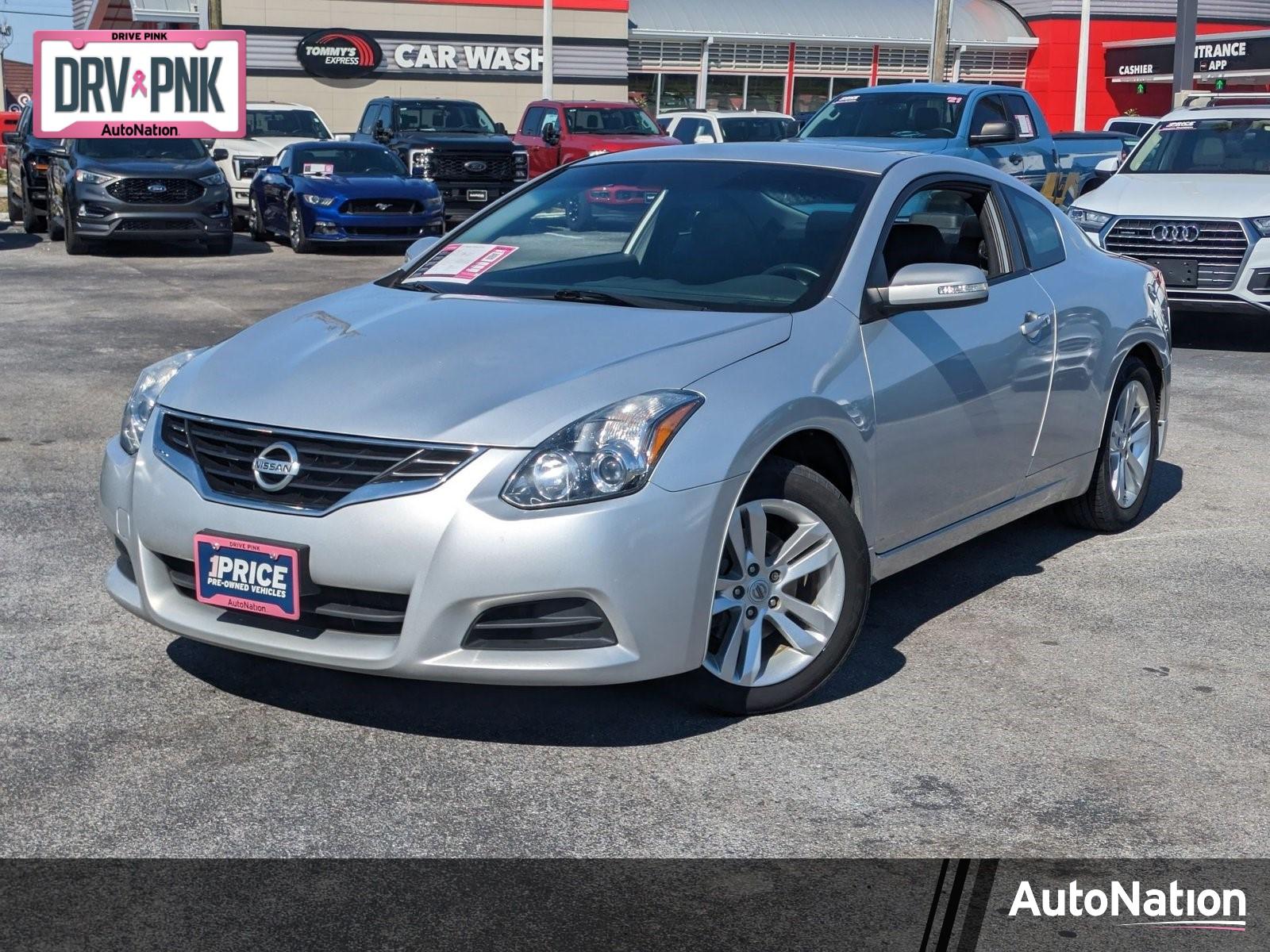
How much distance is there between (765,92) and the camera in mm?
49750

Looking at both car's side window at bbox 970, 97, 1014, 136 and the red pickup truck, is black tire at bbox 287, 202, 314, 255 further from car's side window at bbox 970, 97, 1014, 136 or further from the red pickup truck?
car's side window at bbox 970, 97, 1014, 136

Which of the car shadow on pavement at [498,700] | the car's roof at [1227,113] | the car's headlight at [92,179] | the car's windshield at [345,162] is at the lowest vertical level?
the car shadow on pavement at [498,700]

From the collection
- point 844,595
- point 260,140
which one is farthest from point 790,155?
point 260,140

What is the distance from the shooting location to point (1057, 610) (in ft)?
18.5

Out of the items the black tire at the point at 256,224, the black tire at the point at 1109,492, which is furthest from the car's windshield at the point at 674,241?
the black tire at the point at 256,224

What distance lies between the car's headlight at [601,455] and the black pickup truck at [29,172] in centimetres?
1806

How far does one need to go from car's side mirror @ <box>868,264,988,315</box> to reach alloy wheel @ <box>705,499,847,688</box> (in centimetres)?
82

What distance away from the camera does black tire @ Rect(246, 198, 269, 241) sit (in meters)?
21.2

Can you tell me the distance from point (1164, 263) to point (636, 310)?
8.41m

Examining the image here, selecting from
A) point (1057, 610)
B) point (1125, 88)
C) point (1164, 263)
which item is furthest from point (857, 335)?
point (1125, 88)

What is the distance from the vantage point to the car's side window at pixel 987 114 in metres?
16.8

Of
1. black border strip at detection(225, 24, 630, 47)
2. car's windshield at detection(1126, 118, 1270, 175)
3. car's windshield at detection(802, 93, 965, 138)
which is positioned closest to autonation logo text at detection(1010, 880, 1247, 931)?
car's windshield at detection(1126, 118, 1270, 175)

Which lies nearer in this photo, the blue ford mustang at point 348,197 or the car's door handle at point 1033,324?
the car's door handle at point 1033,324

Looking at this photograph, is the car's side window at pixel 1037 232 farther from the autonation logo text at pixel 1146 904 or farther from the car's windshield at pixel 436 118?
the car's windshield at pixel 436 118
